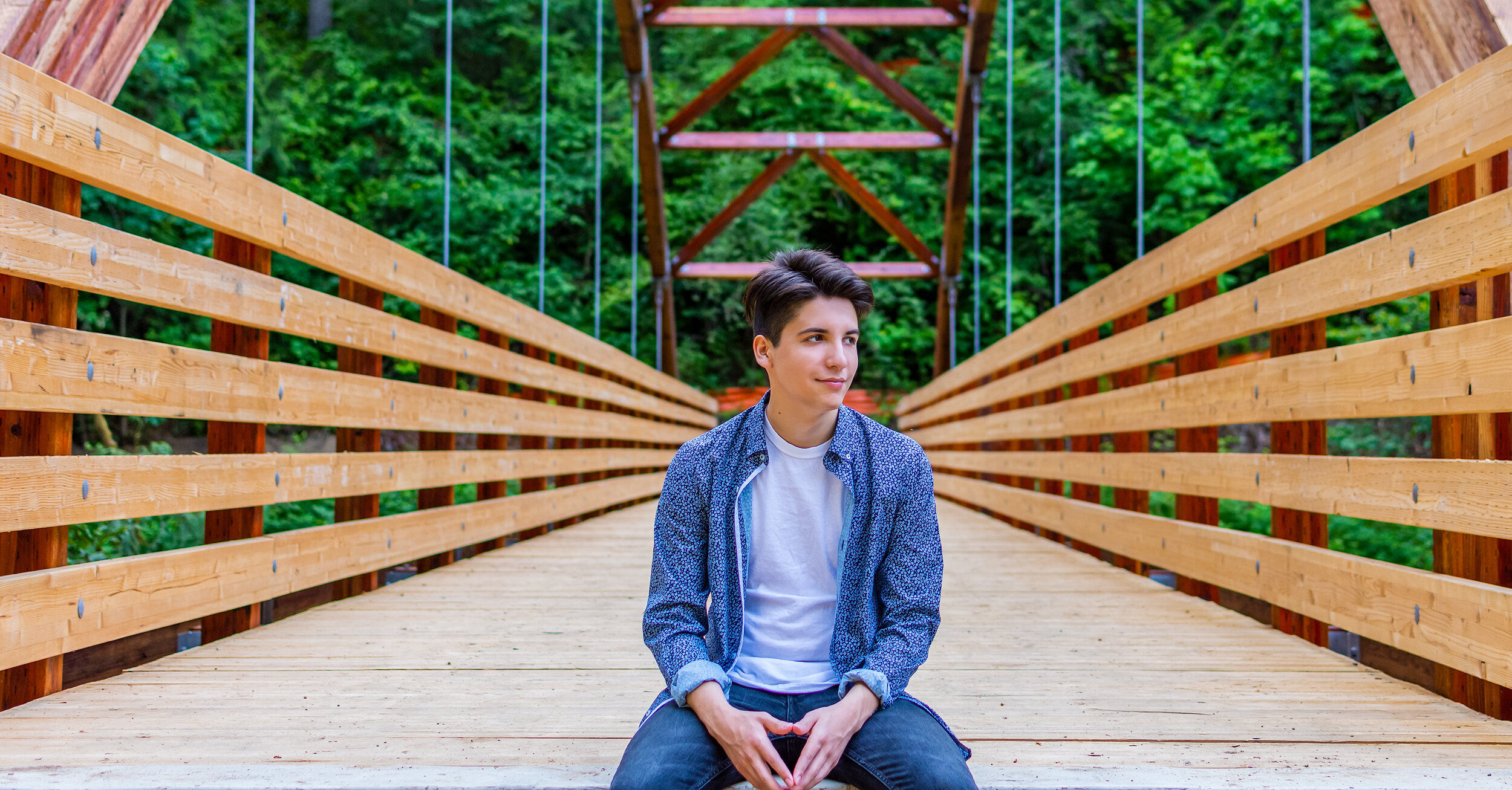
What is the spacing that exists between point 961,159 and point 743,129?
7.54m

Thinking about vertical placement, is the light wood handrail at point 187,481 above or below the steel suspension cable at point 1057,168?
below

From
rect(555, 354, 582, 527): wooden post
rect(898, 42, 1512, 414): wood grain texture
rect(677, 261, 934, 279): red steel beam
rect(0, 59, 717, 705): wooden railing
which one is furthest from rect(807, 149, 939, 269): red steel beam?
rect(0, 59, 717, 705): wooden railing

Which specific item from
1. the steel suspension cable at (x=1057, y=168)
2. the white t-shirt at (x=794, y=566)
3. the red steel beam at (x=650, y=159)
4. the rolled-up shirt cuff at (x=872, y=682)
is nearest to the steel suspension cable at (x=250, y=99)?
the white t-shirt at (x=794, y=566)

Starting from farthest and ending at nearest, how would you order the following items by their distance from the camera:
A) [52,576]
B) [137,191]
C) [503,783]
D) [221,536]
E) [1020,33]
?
[1020,33] → [221,536] → [137,191] → [52,576] → [503,783]

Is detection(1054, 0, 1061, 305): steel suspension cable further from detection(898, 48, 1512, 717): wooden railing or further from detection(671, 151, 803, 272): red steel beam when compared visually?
detection(671, 151, 803, 272): red steel beam

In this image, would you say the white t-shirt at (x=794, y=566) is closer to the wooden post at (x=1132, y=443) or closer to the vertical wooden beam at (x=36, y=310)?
the vertical wooden beam at (x=36, y=310)

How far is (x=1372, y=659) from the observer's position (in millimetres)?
2289

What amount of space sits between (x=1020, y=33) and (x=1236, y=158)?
4.01m

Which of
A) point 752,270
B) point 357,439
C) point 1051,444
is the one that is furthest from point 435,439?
point 752,270

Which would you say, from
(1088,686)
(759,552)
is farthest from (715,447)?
(1088,686)

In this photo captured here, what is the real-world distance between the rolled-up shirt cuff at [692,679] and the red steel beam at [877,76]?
807 cm

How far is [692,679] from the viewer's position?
1.44m

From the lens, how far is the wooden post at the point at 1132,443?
3.90m

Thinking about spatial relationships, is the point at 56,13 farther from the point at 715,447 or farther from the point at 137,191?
the point at 715,447
